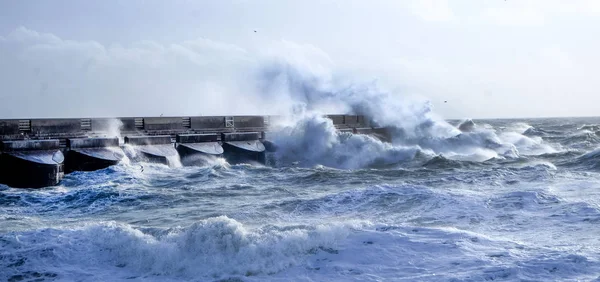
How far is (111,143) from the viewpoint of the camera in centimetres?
1700

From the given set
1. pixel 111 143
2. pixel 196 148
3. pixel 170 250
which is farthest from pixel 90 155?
pixel 170 250

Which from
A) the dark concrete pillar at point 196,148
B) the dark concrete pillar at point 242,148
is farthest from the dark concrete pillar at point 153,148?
the dark concrete pillar at point 242,148

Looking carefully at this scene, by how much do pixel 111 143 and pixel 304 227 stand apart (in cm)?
1009

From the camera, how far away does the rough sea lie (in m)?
7.05

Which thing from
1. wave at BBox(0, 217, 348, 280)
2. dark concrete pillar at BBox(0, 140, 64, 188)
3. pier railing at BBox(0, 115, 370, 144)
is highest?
pier railing at BBox(0, 115, 370, 144)

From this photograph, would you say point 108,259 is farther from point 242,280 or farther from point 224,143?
point 224,143

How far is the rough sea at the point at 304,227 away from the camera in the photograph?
705 centimetres

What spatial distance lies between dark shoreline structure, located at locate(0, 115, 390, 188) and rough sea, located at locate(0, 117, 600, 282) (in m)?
0.66

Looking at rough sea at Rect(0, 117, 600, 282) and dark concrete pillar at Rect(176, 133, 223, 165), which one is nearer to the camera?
rough sea at Rect(0, 117, 600, 282)

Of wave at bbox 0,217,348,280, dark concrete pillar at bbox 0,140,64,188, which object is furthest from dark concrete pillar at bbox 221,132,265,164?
wave at bbox 0,217,348,280

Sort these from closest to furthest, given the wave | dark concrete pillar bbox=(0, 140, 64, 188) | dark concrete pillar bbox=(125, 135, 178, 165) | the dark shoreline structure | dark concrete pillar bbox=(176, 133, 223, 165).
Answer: the wave
dark concrete pillar bbox=(0, 140, 64, 188)
the dark shoreline structure
dark concrete pillar bbox=(125, 135, 178, 165)
dark concrete pillar bbox=(176, 133, 223, 165)

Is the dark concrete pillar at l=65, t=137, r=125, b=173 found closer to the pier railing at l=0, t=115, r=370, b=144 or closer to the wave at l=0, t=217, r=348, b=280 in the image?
the pier railing at l=0, t=115, r=370, b=144

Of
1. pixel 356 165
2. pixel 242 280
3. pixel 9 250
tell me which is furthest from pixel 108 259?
pixel 356 165

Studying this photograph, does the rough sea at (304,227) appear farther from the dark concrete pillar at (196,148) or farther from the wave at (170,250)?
the dark concrete pillar at (196,148)
